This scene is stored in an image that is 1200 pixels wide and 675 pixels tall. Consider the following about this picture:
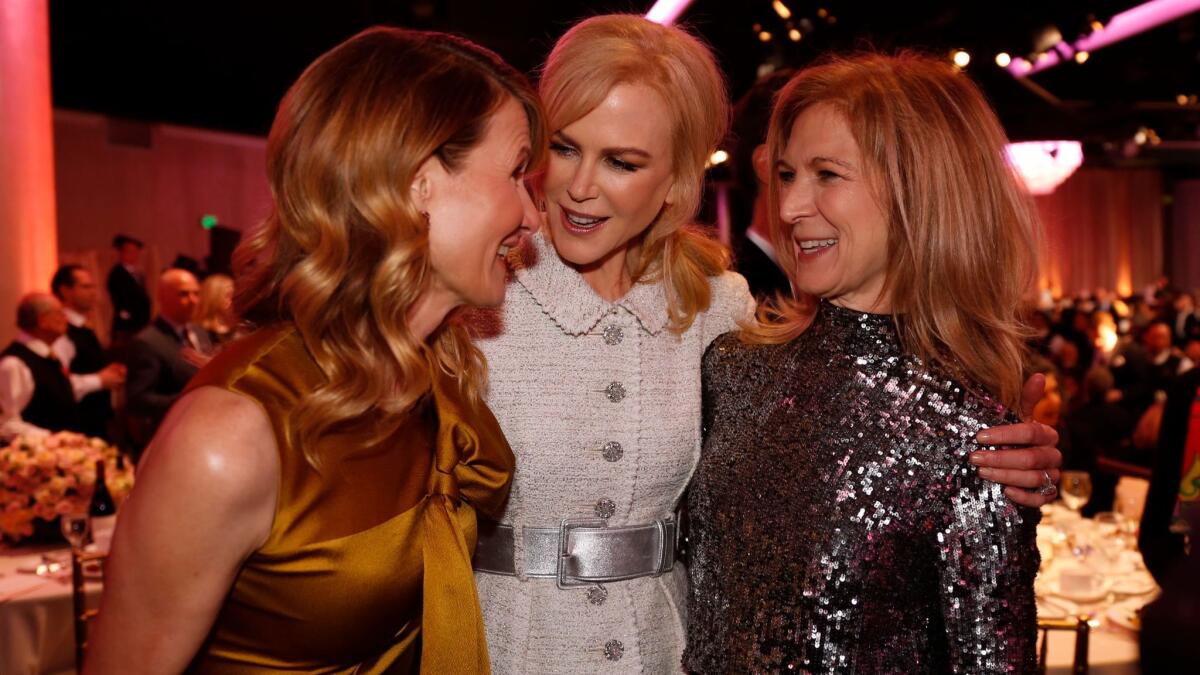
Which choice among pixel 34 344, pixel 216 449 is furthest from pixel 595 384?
pixel 34 344

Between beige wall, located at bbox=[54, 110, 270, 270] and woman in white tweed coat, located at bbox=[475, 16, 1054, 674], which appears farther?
beige wall, located at bbox=[54, 110, 270, 270]

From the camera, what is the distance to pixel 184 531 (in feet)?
4.00

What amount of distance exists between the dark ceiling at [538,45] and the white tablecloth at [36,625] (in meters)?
5.38

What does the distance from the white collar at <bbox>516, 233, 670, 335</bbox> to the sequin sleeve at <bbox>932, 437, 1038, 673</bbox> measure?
747 mm

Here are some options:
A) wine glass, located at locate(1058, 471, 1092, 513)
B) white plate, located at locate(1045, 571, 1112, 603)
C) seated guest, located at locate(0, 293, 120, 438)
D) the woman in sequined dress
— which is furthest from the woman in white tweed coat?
seated guest, located at locate(0, 293, 120, 438)

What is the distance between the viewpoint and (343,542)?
1.39 m

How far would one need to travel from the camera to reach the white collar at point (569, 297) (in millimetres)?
2021

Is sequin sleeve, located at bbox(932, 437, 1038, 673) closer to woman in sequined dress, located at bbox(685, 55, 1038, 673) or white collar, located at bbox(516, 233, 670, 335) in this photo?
woman in sequined dress, located at bbox(685, 55, 1038, 673)

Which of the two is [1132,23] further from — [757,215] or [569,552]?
[569,552]

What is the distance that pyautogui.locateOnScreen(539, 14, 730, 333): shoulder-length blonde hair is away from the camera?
6.55ft

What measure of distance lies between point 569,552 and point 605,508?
108mm

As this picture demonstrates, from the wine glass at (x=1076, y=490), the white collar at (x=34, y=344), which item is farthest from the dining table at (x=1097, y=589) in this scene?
the white collar at (x=34, y=344)

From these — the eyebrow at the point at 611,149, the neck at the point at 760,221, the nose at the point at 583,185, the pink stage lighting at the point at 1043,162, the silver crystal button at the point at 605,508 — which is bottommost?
the silver crystal button at the point at 605,508

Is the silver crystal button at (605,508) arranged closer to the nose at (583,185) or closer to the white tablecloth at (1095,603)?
the nose at (583,185)
